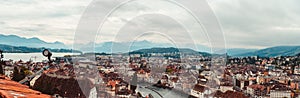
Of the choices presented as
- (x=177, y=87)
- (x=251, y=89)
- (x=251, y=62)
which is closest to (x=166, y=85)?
(x=177, y=87)

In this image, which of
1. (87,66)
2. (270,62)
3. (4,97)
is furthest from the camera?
(270,62)

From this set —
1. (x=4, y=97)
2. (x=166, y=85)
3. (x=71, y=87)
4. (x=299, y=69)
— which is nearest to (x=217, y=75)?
(x=166, y=85)

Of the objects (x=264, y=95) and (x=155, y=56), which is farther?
(x=155, y=56)

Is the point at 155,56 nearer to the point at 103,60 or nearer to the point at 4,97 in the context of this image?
the point at 103,60

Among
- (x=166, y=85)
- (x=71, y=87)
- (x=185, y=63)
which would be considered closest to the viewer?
(x=71, y=87)

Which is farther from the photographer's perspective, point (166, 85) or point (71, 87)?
point (166, 85)

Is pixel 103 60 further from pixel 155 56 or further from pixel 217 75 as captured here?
pixel 155 56

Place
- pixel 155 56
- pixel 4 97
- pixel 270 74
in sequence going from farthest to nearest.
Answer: pixel 155 56, pixel 270 74, pixel 4 97

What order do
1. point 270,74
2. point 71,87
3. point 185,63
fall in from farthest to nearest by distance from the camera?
1. point 270,74
2. point 185,63
3. point 71,87

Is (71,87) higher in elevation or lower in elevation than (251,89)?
higher
